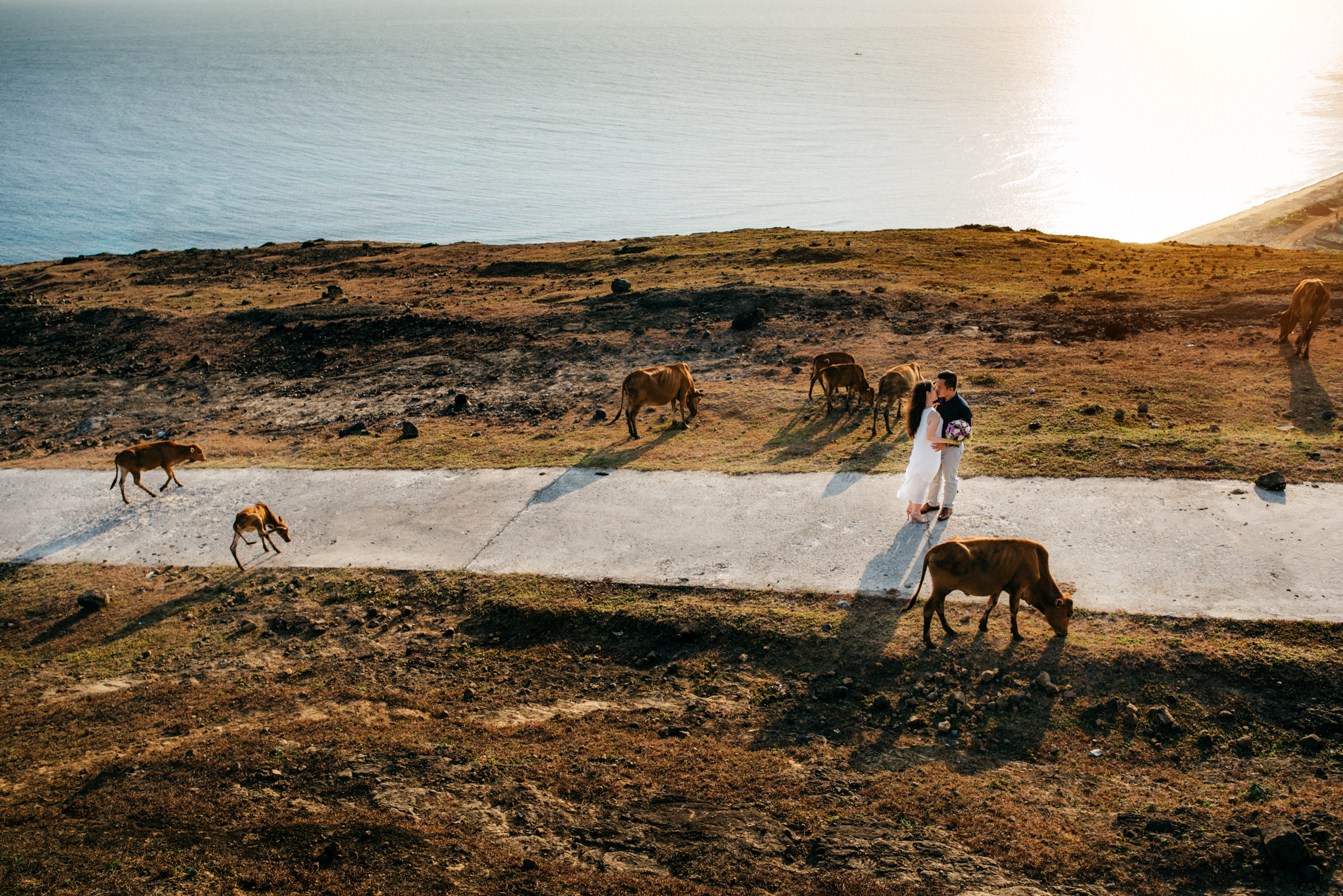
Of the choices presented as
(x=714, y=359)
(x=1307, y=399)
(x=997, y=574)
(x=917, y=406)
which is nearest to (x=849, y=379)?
(x=917, y=406)

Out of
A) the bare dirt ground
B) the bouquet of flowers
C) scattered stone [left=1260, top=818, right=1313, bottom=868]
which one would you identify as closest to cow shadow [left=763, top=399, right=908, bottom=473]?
the bare dirt ground

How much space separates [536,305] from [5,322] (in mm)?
17656

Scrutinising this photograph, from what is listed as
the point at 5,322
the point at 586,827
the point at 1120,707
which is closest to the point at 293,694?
the point at 586,827

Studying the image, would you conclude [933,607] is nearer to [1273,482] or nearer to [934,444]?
[934,444]

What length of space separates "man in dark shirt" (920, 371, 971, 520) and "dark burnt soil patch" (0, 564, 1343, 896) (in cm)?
204

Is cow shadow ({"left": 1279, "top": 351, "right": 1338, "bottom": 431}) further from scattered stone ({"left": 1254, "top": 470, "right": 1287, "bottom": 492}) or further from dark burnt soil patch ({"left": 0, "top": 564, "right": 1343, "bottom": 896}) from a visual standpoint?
dark burnt soil patch ({"left": 0, "top": 564, "right": 1343, "bottom": 896})

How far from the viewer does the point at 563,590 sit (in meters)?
8.95

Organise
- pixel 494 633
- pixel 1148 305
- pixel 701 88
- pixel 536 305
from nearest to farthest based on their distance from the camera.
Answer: pixel 494 633 → pixel 1148 305 → pixel 536 305 → pixel 701 88

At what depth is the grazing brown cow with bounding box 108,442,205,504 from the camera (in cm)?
1196

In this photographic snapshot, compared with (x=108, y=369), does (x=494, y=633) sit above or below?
below

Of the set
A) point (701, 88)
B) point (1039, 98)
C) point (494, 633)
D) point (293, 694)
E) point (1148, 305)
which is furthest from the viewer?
point (701, 88)

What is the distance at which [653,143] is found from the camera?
99.1 meters

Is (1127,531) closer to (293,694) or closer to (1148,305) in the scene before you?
(293,694)

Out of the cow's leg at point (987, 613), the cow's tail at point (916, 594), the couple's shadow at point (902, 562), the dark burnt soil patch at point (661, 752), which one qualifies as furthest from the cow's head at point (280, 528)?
the cow's leg at point (987, 613)
